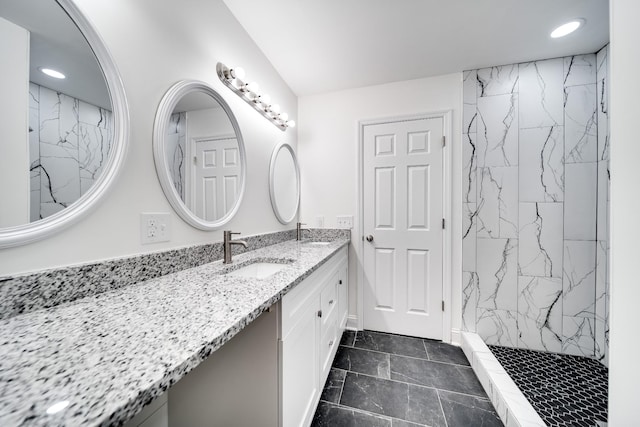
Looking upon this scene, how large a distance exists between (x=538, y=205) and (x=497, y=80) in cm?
110

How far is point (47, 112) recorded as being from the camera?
0.67m

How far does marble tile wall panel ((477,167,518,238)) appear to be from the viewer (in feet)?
6.20

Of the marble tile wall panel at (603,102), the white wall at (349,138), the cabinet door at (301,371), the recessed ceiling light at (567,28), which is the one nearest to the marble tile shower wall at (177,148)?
the cabinet door at (301,371)

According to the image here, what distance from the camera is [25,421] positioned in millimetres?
290

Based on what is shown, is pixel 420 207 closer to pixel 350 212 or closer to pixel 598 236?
pixel 350 212

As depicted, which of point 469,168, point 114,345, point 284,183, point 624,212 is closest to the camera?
point 114,345

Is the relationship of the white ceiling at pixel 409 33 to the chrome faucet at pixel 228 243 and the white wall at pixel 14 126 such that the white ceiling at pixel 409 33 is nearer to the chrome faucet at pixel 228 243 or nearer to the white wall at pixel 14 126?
the white wall at pixel 14 126

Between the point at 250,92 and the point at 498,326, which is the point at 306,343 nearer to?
the point at 250,92

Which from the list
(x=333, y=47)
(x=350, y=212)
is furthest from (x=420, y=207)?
(x=333, y=47)

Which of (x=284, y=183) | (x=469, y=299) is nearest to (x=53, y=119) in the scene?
(x=284, y=183)

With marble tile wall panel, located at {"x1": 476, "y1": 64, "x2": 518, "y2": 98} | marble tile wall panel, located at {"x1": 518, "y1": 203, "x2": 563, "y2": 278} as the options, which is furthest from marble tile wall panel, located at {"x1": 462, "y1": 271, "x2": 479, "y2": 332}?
marble tile wall panel, located at {"x1": 476, "y1": 64, "x2": 518, "y2": 98}

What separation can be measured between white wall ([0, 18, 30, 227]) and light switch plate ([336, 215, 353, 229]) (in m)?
1.96

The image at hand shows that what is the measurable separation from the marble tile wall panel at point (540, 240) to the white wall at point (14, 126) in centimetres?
279

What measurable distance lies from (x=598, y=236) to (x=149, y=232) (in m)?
2.95
